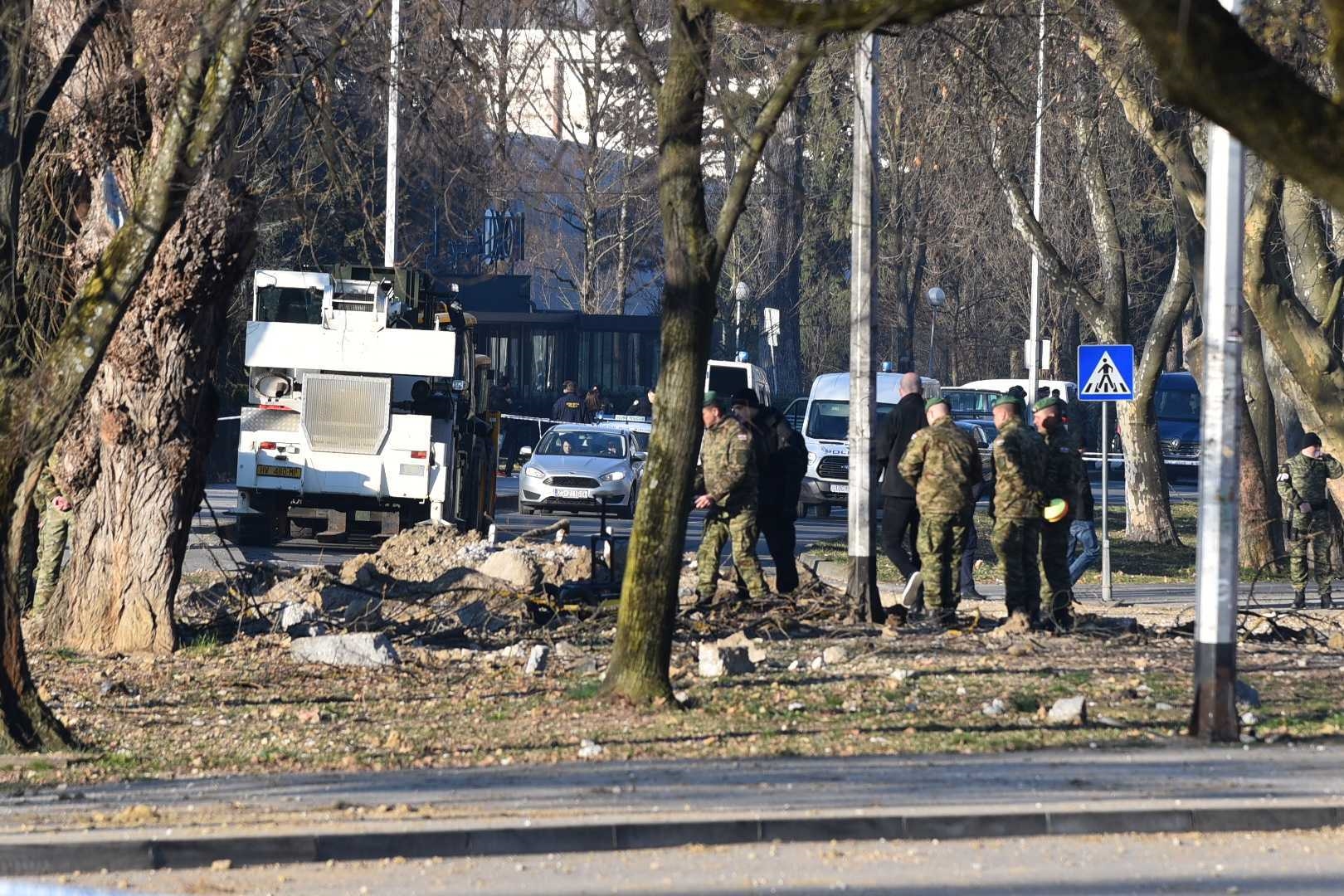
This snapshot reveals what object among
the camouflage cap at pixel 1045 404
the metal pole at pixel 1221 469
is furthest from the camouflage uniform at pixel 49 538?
the metal pole at pixel 1221 469

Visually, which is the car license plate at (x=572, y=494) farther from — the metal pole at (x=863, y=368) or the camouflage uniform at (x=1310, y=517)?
the metal pole at (x=863, y=368)

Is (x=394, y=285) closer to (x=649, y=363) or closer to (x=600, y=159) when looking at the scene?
(x=600, y=159)

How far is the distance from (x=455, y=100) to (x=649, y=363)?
31.1 m

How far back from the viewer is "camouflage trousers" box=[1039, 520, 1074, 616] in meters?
13.8

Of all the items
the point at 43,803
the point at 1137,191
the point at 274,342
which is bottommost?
the point at 43,803

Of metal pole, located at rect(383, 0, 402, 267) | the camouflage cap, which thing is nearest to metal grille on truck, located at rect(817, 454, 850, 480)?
metal pole, located at rect(383, 0, 402, 267)

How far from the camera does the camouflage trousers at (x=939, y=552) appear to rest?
13891mm

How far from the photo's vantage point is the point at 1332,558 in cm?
2023

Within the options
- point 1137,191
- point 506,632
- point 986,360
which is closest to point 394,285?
point 506,632

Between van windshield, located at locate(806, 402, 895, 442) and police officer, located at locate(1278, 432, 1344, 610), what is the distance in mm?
11722

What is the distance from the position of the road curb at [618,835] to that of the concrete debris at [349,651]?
5089 millimetres

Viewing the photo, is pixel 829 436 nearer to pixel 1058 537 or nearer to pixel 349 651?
pixel 1058 537

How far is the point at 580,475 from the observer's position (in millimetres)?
26531

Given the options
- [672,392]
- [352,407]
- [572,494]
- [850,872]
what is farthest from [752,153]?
[572,494]
